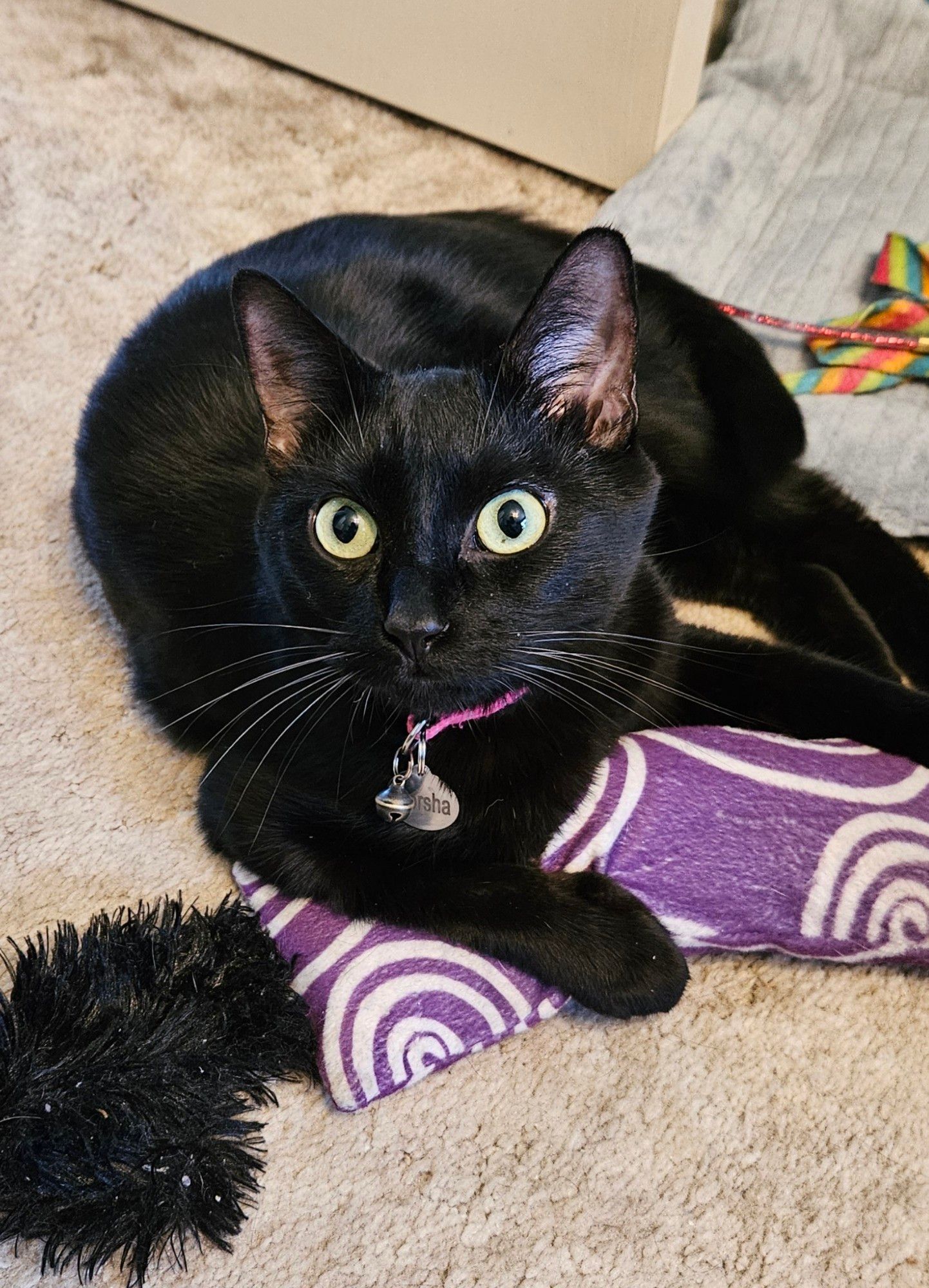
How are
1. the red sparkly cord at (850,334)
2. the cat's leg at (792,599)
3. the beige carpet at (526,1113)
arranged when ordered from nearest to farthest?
the beige carpet at (526,1113) → the cat's leg at (792,599) → the red sparkly cord at (850,334)

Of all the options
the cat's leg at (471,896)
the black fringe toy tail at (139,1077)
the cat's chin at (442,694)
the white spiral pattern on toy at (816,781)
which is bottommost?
the black fringe toy tail at (139,1077)

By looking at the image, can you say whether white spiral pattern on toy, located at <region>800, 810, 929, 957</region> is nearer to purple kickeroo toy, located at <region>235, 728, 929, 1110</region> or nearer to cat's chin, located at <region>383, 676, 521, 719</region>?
purple kickeroo toy, located at <region>235, 728, 929, 1110</region>

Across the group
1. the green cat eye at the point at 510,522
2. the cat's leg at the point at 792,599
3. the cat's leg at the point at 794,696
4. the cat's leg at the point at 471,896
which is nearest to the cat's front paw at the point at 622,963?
the cat's leg at the point at 471,896

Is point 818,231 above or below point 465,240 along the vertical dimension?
above

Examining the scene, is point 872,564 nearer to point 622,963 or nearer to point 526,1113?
point 622,963

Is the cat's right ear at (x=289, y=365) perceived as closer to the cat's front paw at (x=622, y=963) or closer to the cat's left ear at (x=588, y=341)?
the cat's left ear at (x=588, y=341)

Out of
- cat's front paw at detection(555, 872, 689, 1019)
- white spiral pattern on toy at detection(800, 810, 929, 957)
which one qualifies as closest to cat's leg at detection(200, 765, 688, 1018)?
cat's front paw at detection(555, 872, 689, 1019)

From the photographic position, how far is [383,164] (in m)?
1.89

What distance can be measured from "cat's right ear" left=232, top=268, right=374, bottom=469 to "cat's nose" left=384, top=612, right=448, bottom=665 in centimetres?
21

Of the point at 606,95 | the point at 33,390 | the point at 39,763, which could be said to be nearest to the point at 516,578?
the point at 39,763

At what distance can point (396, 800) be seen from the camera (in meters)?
0.93

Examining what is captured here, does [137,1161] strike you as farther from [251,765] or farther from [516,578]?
[516,578]

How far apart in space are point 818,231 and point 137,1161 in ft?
4.89

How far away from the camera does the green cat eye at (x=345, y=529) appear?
0.82 metres
